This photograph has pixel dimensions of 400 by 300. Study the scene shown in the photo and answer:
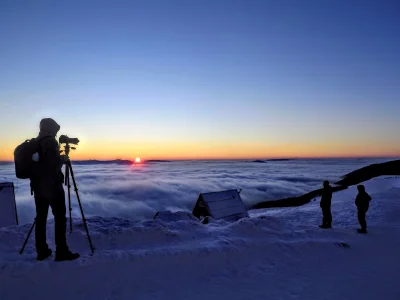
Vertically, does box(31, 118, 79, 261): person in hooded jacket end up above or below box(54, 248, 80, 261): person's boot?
above

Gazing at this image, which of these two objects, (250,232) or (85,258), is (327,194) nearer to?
(250,232)

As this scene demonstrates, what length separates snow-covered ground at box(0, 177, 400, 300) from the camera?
4.81m

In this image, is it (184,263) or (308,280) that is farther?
(184,263)

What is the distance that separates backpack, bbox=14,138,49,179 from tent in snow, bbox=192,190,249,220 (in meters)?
10.8

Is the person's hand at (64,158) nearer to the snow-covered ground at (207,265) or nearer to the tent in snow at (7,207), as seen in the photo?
the snow-covered ground at (207,265)

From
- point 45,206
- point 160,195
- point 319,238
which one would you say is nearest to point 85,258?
point 45,206

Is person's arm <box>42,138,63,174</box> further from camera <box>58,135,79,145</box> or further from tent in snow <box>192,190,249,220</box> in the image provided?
tent in snow <box>192,190,249,220</box>

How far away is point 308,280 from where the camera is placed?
548cm

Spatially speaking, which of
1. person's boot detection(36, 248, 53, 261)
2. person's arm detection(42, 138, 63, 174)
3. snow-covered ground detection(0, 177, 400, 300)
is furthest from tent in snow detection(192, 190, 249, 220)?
person's arm detection(42, 138, 63, 174)

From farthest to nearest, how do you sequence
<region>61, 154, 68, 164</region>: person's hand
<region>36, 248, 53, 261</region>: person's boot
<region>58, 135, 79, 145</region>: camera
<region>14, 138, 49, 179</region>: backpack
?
<region>58, 135, 79, 145</region>: camera
<region>61, 154, 68, 164</region>: person's hand
<region>36, 248, 53, 261</region>: person's boot
<region>14, 138, 49, 179</region>: backpack

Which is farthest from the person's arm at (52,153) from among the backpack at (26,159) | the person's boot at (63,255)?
the person's boot at (63,255)

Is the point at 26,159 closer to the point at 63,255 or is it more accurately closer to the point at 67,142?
the point at 67,142

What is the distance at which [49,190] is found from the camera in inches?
207

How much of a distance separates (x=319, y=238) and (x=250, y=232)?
207cm
